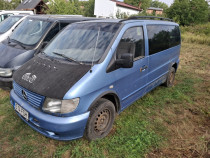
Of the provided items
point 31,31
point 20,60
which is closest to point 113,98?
point 20,60

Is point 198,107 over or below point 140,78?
below

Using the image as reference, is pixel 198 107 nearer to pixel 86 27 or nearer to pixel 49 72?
pixel 86 27

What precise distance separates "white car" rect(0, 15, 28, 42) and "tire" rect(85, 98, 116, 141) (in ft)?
Answer: 17.4

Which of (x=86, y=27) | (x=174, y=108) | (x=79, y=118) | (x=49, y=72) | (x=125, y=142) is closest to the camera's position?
(x=79, y=118)

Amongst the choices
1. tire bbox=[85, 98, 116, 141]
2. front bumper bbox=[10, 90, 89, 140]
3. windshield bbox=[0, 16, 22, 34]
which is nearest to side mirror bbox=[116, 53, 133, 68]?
tire bbox=[85, 98, 116, 141]

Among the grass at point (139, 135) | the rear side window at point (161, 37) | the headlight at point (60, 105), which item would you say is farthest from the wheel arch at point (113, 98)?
the rear side window at point (161, 37)

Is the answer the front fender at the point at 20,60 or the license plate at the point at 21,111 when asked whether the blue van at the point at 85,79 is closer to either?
the license plate at the point at 21,111

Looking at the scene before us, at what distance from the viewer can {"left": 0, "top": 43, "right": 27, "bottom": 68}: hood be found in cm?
368

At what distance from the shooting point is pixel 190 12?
30.7 m

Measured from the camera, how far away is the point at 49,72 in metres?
2.41

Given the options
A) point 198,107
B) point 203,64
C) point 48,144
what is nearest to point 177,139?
point 198,107

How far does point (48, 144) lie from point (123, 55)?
184 centimetres

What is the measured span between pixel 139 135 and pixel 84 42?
1.86m

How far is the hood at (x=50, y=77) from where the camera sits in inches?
84.0
